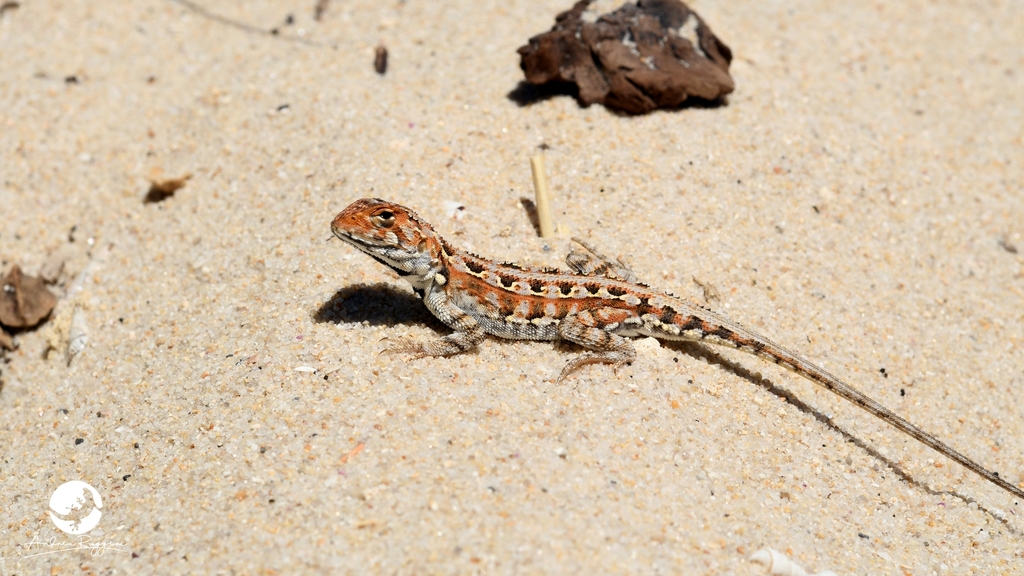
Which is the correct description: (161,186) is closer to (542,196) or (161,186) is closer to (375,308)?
(375,308)

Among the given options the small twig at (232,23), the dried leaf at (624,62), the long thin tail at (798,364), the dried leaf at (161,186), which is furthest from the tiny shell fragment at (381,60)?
the long thin tail at (798,364)

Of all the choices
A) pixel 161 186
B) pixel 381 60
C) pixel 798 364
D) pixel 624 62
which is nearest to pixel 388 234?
pixel 798 364

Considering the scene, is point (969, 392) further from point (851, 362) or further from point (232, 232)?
point (232, 232)

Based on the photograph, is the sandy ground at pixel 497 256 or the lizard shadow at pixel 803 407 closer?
the sandy ground at pixel 497 256

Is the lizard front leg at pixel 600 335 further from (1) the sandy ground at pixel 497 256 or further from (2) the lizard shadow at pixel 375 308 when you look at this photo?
(2) the lizard shadow at pixel 375 308

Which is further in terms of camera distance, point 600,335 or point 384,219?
point 600,335

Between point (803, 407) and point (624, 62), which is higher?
point (624, 62)
